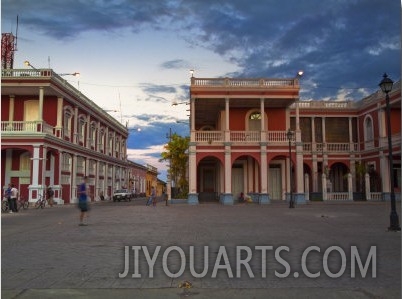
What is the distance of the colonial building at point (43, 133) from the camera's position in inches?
1307

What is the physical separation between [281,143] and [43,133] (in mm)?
18785

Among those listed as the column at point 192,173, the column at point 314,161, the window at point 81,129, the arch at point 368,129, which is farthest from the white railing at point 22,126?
the arch at point 368,129

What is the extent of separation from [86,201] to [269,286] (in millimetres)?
10804

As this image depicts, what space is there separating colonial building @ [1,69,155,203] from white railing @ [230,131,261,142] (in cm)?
1480

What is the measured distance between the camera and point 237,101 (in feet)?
117

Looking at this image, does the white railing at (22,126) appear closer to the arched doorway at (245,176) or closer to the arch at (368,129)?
the arched doorway at (245,176)

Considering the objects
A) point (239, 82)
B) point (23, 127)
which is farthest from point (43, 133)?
point (239, 82)

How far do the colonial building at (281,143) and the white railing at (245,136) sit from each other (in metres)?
Result: 0.08

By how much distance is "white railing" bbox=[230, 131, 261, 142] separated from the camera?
34.8 metres

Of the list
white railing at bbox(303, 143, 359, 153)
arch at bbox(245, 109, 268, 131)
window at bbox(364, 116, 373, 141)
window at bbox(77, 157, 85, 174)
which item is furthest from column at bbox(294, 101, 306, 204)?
window at bbox(77, 157, 85, 174)

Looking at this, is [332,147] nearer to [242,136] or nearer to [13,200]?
[242,136]

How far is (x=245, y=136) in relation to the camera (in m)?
34.8

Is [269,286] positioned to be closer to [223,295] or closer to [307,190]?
[223,295]

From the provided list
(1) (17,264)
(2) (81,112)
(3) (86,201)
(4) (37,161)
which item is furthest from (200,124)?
(1) (17,264)
